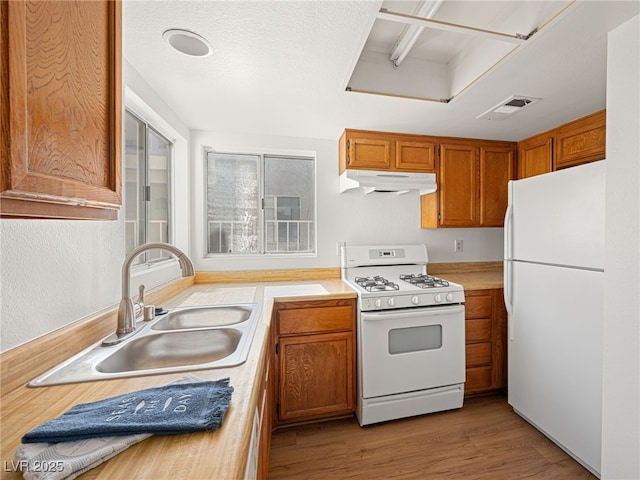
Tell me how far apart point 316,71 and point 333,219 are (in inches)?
53.3

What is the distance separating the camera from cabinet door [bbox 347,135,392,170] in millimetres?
2338

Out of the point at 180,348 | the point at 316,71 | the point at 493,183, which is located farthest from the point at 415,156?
the point at 180,348

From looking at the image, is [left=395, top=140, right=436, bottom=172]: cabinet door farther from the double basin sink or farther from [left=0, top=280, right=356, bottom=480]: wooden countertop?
[left=0, top=280, right=356, bottom=480]: wooden countertop

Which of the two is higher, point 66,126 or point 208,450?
point 66,126

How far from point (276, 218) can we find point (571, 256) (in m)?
2.15

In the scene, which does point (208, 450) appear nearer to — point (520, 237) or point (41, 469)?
point (41, 469)

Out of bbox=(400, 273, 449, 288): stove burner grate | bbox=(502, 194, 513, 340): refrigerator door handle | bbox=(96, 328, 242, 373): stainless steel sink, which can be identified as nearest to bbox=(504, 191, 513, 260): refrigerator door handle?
bbox=(502, 194, 513, 340): refrigerator door handle

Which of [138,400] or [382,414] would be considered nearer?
[138,400]

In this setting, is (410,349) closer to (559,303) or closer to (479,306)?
(479,306)

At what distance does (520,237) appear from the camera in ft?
6.33

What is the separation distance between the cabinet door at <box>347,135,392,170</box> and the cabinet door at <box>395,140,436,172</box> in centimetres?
10

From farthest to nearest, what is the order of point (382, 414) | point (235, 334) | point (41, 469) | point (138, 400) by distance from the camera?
point (382, 414), point (235, 334), point (138, 400), point (41, 469)

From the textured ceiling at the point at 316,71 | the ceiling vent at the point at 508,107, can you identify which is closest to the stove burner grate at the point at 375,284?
the textured ceiling at the point at 316,71

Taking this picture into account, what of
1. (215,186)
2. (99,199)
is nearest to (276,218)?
(215,186)
